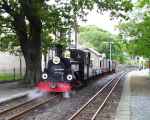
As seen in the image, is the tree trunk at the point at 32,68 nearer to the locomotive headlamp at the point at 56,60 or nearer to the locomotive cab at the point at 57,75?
the locomotive cab at the point at 57,75

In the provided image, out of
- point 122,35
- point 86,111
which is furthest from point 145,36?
point 86,111

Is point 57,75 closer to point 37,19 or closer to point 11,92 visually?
point 11,92

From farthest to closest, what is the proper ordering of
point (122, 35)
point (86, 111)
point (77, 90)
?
1. point (122, 35)
2. point (77, 90)
3. point (86, 111)

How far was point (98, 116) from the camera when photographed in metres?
16.4

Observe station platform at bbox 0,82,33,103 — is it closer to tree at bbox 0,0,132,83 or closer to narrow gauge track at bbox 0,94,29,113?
narrow gauge track at bbox 0,94,29,113

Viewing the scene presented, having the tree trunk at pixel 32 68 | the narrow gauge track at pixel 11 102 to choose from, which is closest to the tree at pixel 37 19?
the tree trunk at pixel 32 68

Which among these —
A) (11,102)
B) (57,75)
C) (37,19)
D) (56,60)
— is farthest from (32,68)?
(11,102)

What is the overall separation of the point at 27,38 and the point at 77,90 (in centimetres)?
601

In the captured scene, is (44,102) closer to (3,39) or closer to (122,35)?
(3,39)

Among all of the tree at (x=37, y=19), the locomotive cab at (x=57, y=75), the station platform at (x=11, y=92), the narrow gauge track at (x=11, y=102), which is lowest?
the narrow gauge track at (x=11, y=102)

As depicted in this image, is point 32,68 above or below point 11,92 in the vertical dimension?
above

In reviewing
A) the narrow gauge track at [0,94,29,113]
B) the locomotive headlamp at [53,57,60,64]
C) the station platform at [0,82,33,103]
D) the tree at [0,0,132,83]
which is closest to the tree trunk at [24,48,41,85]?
the tree at [0,0,132,83]

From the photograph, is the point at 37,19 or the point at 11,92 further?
the point at 37,19

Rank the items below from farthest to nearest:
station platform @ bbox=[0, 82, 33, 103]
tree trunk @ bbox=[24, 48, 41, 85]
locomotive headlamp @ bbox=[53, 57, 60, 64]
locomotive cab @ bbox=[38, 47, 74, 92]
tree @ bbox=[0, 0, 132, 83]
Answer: tree trunk @ bbox=[24, 48, 41, 85], tree @ bbox=[0, 0, 132, 83], locomotive headlamp @ bbox=[53, 57, 60, 64], locomotive cab @ bbox=[38, 47, 74, 92], station platform @ bbox=[0, 82, 33, 103]
